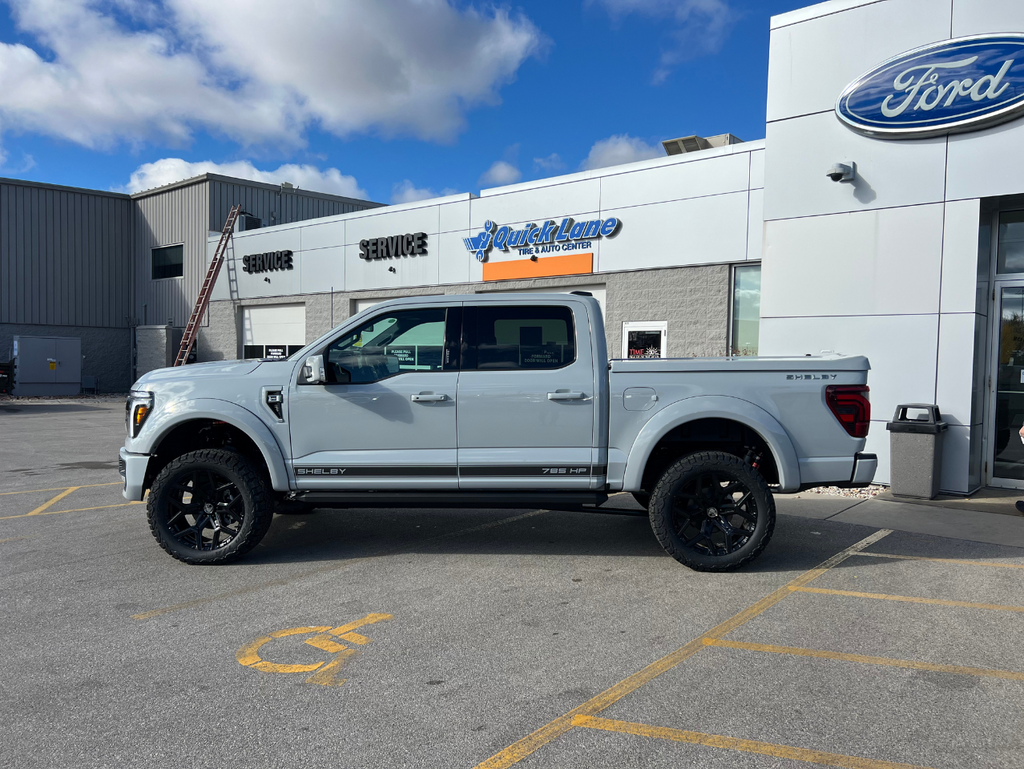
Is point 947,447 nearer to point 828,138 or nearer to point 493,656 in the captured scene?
point 828,138

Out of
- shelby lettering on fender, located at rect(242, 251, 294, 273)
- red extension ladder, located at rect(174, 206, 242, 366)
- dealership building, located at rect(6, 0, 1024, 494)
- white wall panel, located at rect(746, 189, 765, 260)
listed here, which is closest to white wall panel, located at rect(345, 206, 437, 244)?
dealership building, located at rect(6, 0, 1024, 494)

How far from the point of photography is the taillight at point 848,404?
5676 mm

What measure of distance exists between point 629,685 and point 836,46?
9.03 metres

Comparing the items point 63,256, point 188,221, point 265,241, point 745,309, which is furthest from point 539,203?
point 63,256

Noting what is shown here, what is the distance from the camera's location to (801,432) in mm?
5707

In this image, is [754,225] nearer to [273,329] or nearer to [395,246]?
[395,246]

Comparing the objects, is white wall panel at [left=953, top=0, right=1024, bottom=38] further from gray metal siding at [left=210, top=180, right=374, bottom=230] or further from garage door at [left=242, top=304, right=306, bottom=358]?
gray metal siding at [left=210, top=180, right=374, bottom=230]

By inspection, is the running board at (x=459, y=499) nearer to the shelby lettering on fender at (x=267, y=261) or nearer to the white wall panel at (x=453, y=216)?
the white wall panel at (x=453, y=216)

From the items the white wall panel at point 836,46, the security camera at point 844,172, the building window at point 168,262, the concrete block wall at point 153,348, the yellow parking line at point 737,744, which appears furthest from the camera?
the building window at point 168,262

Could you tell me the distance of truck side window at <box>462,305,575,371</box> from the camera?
19.2ft

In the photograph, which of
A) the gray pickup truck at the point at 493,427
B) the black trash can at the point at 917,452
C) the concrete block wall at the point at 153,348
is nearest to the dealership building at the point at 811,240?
the black trash can at the point at 917,452

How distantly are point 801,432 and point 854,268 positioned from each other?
487 cm

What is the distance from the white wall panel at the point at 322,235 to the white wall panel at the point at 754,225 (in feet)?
38.0

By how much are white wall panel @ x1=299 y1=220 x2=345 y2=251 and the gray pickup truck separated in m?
15.5
